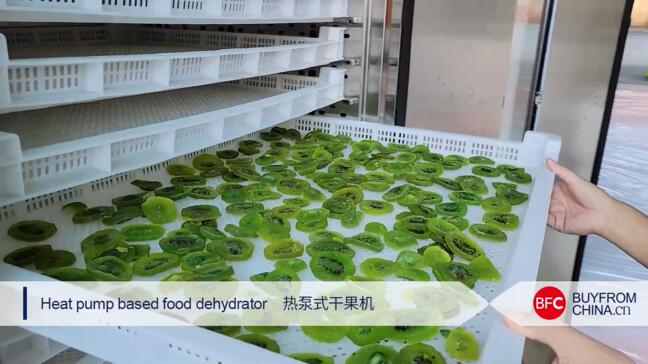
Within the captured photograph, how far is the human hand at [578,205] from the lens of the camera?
1.14 metres

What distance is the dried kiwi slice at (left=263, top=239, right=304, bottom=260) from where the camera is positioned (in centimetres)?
76

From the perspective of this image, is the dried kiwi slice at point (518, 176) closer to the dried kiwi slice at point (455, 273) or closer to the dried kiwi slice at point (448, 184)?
the dried kiwi slice at point (448, 184)

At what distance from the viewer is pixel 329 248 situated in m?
0.79

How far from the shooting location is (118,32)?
1.34 m

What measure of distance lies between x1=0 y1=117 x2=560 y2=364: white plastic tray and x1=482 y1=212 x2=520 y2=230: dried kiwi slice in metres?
0.02

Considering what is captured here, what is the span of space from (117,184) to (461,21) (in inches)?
59.2

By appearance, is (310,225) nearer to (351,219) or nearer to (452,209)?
(351,219)

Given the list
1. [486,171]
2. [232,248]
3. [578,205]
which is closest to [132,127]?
[232,248]

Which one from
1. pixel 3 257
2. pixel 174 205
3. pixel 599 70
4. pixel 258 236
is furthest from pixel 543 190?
pixel 599 70


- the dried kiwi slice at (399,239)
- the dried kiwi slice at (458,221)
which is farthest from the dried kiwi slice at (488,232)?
the dried kiwi slice at (399,239)

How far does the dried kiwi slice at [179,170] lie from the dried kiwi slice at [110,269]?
0.41 meters

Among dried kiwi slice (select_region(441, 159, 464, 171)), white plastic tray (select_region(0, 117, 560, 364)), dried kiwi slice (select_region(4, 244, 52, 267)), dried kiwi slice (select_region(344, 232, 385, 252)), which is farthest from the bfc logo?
dried kiwi slice (select_region(4, 244, 52, 267))

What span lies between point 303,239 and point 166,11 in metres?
0.42

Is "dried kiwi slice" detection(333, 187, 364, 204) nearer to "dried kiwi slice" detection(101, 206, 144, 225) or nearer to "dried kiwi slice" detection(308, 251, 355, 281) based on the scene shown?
"dried kiwi slice" detection(308, 251, 355, 281)
